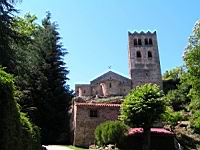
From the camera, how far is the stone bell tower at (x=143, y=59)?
84750mm

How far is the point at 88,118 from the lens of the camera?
40344 mm

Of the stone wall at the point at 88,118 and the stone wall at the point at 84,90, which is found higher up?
the stone wall at the point at 84,90

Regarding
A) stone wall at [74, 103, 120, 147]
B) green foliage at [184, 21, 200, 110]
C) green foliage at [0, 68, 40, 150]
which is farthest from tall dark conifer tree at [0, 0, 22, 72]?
green foliage at [184, 21, 200, 110]

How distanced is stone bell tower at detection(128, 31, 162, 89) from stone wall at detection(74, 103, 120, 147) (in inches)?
1698

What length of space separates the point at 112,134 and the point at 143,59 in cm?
5461

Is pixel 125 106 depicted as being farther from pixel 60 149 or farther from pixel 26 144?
pixel 26 144

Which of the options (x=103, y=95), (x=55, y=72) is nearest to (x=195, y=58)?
(x=55, y=72)

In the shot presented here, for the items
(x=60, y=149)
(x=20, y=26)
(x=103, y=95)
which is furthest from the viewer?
(x=103, y=95)

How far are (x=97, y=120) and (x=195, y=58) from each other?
469 inches

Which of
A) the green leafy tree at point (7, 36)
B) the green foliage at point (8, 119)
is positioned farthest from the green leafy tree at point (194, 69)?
the green foliage at point (8, 119)

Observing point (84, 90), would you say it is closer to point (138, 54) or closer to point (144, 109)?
point (138, 54)

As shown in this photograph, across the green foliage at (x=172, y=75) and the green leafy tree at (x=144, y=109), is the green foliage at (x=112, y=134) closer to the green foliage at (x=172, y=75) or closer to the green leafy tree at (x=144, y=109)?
the green leafy tree at (x=144, y=109)

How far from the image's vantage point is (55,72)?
41.1 meters

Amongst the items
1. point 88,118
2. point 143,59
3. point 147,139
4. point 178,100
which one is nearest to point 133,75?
point 143,59
